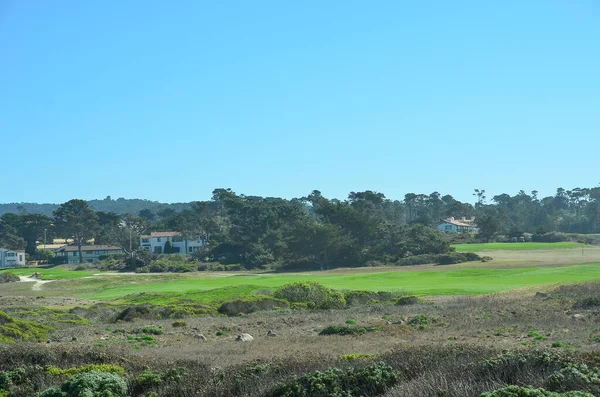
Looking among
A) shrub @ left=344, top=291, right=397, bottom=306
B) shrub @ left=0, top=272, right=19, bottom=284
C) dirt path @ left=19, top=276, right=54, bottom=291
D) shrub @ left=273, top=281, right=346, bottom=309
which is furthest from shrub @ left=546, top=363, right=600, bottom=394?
shrub @ left=0, top=272, right=19, bottom=284

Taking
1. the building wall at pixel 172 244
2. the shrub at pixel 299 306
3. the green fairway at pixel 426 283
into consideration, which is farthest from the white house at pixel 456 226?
the shrub at pixel 299 306

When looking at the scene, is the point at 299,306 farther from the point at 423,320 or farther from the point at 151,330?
the point at 423,320

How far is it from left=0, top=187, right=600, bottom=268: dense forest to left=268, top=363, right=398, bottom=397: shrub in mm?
90336

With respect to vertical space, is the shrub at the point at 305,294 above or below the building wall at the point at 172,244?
below

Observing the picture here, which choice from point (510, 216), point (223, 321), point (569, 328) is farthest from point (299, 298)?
point (510, 216)

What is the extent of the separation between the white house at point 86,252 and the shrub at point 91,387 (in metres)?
128

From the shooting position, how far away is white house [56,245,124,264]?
136 meters

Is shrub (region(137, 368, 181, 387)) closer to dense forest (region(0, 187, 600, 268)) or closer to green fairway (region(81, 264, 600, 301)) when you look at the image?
green fairway (region(81, 264, 600, 301))

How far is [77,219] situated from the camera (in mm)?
149875

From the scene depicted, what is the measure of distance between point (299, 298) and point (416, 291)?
42.2 ft

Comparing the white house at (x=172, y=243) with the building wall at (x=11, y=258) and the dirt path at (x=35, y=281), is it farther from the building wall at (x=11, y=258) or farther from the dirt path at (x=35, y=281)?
the dirt path at (x=35, y=281)

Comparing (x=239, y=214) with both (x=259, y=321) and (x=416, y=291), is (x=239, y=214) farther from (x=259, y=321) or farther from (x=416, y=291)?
(x=259, y=321)

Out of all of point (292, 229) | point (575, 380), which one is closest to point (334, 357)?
point (575, 380)

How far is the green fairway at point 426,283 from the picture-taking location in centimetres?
5453
